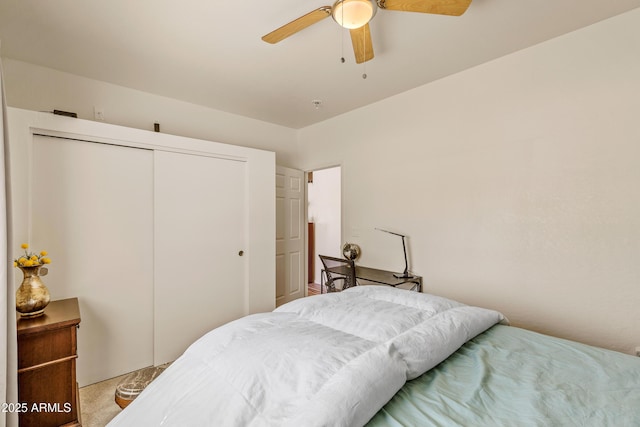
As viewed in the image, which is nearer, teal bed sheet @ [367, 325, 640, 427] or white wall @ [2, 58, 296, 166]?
teal bed sheet @ [367, 325, 640, 427]

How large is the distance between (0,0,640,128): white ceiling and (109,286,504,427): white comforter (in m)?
1.76

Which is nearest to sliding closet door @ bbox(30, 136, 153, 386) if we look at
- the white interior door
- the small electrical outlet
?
the small electrical outlet

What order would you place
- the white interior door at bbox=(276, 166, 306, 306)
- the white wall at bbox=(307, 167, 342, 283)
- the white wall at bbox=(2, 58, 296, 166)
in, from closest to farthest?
the white wall at bbox=(2, 58, 296, 166) → the white interior door at bbox=(276, 166, 306, 306) → the white wall at bbox=(307, 167, 342, 283)

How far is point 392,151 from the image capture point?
3051mm

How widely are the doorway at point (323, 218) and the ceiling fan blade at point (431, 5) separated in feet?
12.2

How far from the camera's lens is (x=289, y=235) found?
3.91 metres

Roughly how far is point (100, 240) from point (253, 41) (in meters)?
1.93

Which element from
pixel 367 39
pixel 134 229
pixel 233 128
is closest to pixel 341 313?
pixel 367 39

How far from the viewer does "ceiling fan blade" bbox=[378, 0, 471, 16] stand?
135 cm

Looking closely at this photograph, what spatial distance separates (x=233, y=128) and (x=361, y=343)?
313 centimetres

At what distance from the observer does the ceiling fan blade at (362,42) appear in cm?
160

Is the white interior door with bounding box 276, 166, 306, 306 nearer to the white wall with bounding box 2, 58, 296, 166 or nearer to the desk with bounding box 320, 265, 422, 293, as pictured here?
the white wall with bounding box 2, 58, 296, 166

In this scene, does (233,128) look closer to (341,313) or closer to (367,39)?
(367,39)

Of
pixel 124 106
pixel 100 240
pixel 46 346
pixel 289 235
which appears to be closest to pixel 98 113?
pixel 124 106
